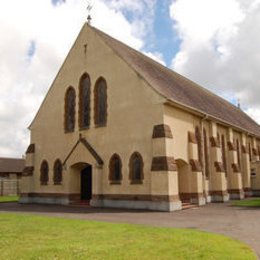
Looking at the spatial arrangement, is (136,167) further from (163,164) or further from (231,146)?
(231,146)

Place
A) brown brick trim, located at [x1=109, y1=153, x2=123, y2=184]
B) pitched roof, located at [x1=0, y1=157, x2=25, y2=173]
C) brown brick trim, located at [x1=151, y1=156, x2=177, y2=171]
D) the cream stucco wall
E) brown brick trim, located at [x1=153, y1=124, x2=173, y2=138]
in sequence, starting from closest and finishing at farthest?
brown brick trim, located at [x1=151, y1=156, x2=177, y2=171] < brown brick trim, located at [x1=153, y1=124, x2=173, y2=138] < the cream stucco wall < brown brick trim, located at [x1=109, y1=153, x2=123, y2=184] < pitched roof, located at [x1=0, y1=157, x2=25, y2=173]

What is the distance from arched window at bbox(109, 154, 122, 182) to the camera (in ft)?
70.1

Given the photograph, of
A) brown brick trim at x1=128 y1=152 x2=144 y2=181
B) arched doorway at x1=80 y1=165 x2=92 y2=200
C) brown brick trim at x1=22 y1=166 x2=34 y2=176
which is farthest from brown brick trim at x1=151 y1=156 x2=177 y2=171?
brown brick trim at x1=22 y1=166 x2=34 y2=176

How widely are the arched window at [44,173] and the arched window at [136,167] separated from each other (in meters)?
9.20

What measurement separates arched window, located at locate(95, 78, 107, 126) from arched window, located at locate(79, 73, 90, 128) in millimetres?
977

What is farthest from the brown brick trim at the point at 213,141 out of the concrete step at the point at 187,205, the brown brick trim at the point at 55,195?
the brown brick trim at the point at 55,195

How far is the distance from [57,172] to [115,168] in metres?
6.43

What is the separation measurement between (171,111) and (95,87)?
6.74 metres

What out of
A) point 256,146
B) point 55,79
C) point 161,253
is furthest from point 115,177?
point 256,146

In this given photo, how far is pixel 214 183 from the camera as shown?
82.7 ft

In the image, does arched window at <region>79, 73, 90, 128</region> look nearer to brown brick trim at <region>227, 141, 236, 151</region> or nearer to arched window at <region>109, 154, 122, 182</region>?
arched window at <region>109, 154, 122, 182</region>

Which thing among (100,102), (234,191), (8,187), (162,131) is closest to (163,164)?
(162,131)

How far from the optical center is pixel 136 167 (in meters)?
20.6

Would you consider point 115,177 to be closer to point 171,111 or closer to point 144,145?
point 144,145
